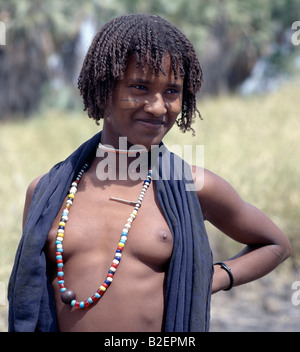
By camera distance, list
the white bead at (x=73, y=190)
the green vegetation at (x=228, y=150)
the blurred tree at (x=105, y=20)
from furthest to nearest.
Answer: the blurred tree at (x=105, y=20), the green vegetation at (x=228, y=150), the white bead at (x=73, y=190)

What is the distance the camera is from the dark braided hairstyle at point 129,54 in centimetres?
182

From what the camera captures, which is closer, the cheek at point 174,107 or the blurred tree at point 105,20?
the cheek at point 174,107

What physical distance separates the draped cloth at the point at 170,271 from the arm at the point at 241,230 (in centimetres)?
10

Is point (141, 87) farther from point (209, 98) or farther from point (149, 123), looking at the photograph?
point (209, 98)

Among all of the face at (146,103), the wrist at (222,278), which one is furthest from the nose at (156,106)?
the wrist at (222,278)

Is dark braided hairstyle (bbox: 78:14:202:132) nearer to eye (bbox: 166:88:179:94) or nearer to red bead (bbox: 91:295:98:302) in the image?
eye (bbox: 166:88:179:94)

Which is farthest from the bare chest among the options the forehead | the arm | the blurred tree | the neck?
the blurred tree

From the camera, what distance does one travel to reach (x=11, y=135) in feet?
35.9

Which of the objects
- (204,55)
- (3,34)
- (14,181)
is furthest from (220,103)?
(14,181)

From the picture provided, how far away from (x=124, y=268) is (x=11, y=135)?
9.71 m

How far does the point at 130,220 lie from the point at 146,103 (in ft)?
1.42

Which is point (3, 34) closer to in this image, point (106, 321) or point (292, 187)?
point (292, 187)

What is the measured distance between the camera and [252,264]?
1.99 meters

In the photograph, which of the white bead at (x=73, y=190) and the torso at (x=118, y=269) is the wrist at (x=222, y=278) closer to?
the torso at (x=118, y=269)
